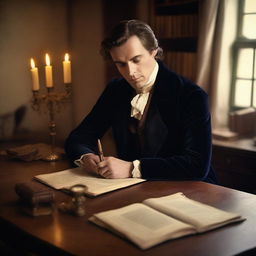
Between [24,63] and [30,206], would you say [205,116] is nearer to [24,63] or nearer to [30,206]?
[30,206]

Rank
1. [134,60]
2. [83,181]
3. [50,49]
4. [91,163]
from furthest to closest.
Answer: [50,49], [134,60], [91,163], [83,181]

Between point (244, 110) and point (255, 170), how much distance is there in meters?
0.65

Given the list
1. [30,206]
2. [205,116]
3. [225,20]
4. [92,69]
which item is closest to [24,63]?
[92,69]

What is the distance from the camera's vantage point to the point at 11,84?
4.64 m

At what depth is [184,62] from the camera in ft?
13.4

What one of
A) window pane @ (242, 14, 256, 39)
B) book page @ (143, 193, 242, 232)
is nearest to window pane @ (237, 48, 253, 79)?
window pane @ (242, 14, 256, 39)

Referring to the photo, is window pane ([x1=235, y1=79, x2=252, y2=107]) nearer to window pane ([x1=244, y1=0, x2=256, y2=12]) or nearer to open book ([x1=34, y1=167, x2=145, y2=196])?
window pane ([x1=244, y1=0, x2=256, y2=12])

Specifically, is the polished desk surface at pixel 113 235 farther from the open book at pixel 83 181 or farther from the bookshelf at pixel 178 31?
the bookshelf at pixel 178 31

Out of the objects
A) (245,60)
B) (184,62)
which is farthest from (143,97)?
(245,60)

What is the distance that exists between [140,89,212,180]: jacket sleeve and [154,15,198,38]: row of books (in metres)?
1.83

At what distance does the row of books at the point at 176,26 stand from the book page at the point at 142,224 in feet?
8.71

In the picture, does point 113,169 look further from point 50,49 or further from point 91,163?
point 50,49

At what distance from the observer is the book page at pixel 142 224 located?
1392 mm

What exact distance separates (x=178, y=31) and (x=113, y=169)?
7.74 ft
